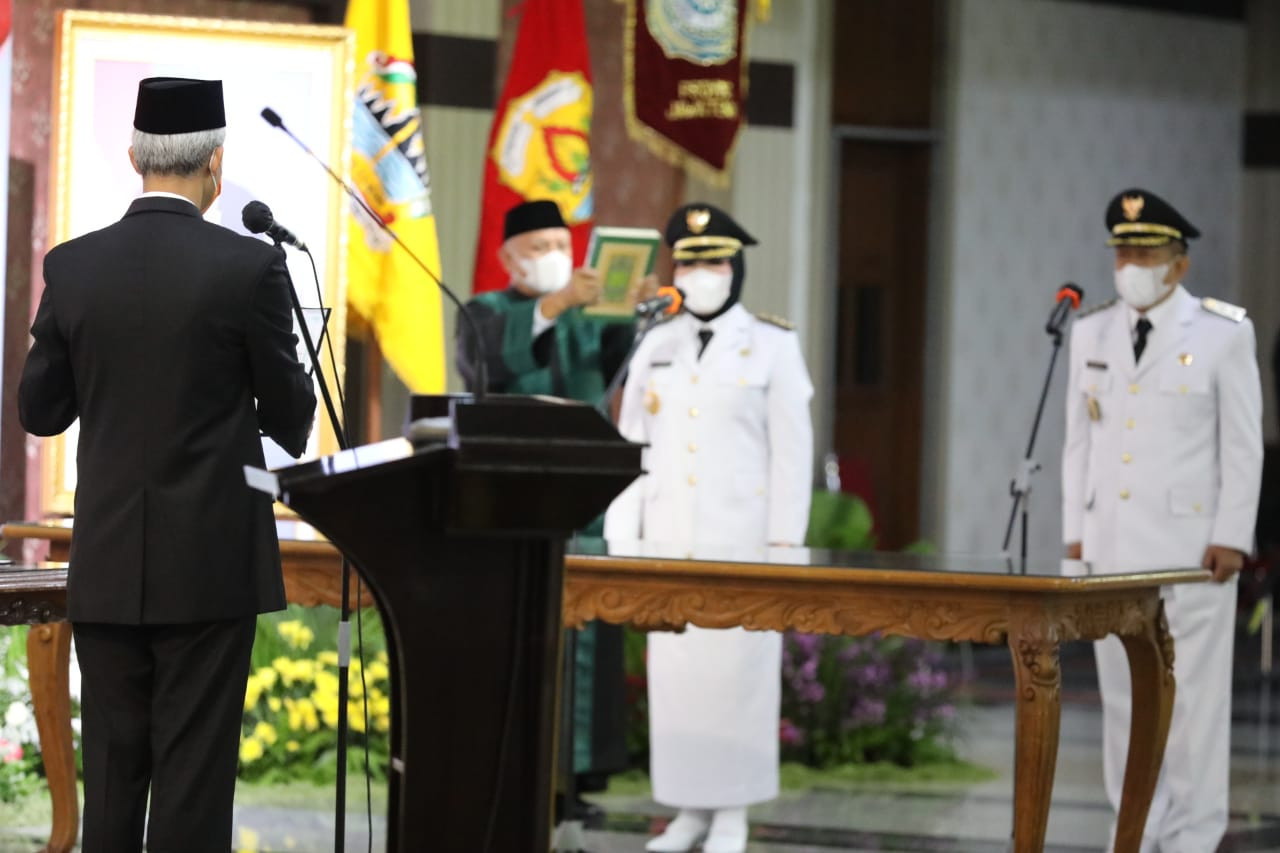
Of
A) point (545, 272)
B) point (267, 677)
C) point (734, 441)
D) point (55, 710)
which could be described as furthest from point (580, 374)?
point (55, 710)

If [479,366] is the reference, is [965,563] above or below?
below

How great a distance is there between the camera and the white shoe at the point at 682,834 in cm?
461

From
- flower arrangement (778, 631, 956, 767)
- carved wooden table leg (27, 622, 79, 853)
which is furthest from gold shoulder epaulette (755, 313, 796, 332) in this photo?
carved wooden table leg (27, 622, 79, 853)

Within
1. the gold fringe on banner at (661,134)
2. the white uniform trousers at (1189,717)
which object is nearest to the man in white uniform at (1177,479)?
the white uniform trousers at (1189,717)

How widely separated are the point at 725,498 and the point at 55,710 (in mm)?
1805

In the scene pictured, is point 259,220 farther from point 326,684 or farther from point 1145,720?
point 326,684

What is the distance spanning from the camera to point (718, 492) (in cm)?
480

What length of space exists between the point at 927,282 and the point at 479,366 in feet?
24.1

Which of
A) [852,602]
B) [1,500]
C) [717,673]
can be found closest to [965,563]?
[852,602]

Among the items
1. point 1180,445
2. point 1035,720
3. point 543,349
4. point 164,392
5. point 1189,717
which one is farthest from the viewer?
point 543,349

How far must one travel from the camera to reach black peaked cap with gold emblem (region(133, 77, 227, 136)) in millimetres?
2602

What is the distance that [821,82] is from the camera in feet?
29.8

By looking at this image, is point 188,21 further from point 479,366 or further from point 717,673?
point 479,366

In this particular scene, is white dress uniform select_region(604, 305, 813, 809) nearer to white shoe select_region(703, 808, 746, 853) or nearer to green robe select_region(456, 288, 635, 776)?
white shoe select_region(703, 808, 746, 853)
